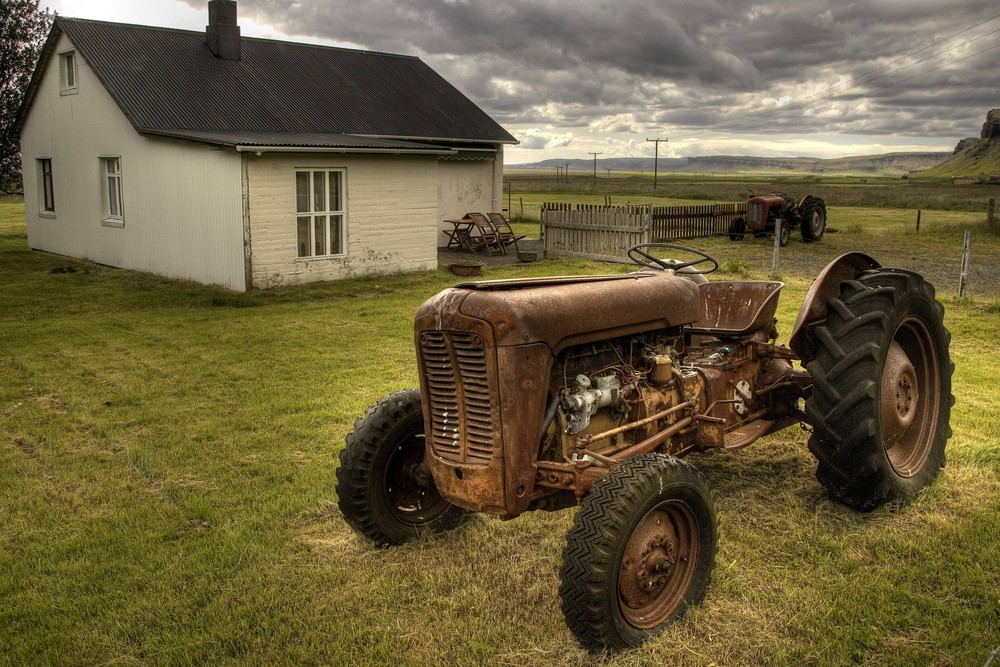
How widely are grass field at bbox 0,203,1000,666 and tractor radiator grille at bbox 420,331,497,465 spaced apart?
27.8 inches

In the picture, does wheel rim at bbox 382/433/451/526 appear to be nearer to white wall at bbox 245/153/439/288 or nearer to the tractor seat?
the tractor seat

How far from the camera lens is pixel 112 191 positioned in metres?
15.4

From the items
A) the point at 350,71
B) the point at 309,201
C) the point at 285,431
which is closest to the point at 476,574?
the point at 285,431

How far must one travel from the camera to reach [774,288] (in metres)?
5.08

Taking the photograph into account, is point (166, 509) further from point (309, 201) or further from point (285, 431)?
point (309, 201)

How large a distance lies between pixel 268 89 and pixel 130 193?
3.93 metres

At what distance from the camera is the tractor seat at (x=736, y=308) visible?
4844mm

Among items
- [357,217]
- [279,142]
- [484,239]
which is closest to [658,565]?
[279,142]

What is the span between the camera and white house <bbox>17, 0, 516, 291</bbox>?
1265 centimetres

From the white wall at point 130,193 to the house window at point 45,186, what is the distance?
0.16 meters

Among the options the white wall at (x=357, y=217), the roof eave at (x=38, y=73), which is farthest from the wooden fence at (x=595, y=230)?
the roof eave at (x=38, y=73)

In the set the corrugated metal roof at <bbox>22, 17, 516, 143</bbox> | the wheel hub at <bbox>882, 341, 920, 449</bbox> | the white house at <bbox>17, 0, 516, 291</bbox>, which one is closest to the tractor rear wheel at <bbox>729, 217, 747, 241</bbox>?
the white house at <bbox>17, 0, 516, 291</bbox>

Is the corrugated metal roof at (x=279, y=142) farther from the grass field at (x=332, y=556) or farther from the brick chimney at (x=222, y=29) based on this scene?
the grass field at (x=332, y=556)

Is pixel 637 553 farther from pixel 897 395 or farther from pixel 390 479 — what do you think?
pixel 897 395
